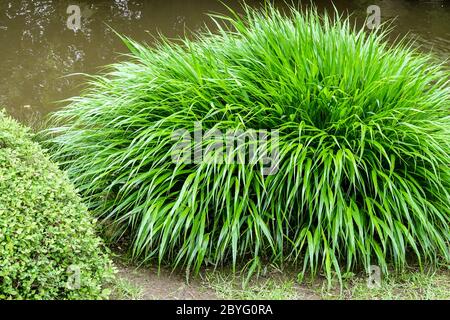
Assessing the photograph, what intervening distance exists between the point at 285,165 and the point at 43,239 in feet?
3.86

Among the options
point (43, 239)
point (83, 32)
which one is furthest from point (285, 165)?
point (83, 32)

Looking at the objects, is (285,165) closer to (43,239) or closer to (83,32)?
(43,239)

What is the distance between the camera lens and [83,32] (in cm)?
682

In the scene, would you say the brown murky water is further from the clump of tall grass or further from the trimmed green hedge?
the trimmed green hedge

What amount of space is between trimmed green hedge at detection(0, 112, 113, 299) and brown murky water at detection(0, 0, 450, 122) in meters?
2.46

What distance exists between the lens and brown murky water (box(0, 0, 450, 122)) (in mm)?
5328

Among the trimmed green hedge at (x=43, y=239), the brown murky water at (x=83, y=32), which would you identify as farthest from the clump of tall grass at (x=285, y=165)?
the brown murky water at (x=83, y=32)

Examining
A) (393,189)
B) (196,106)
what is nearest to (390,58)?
(393,189)

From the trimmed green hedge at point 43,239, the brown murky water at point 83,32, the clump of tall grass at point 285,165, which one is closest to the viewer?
the trimmed green hedge at point 43,239

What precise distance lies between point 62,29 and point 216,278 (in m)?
5.12

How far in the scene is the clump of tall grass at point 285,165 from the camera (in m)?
2.62

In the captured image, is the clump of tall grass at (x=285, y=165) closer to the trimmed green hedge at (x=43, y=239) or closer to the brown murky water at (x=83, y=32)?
the trimmed green hedge at (x=43, y=239)

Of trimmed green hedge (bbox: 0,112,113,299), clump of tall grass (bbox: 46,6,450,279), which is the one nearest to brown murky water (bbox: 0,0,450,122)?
clump of tall grass (bbox: 46,6,450,279)

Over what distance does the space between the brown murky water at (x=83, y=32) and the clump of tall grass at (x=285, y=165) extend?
2.13 m
